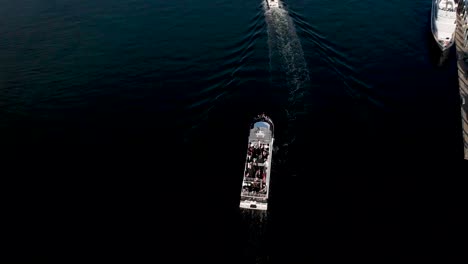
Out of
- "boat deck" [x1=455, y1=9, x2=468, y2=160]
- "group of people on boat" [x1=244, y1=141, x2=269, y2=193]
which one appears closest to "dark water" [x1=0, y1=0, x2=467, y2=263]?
"boat deck" [x1=455, y1=9, x2=468, y2=160]

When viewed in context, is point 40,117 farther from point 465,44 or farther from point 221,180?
point 465,44

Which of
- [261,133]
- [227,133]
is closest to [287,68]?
[227,133]

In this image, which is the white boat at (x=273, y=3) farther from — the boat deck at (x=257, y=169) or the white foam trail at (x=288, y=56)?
the boat deck at (x=257, y=169)

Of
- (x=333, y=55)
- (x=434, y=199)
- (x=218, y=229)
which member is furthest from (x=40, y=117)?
(x=434, y=199)

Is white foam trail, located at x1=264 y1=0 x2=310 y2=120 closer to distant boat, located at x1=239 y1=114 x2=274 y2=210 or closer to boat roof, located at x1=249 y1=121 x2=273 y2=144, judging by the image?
boat roof, located at x1=249 y1=121 x2=273 y2=144

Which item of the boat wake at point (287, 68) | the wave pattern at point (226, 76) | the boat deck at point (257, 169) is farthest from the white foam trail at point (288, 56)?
the boat deck at point (257, 169)
